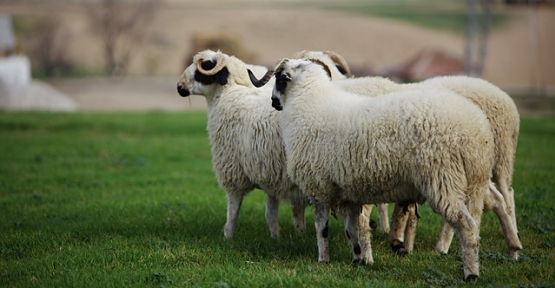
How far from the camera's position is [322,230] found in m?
8.46

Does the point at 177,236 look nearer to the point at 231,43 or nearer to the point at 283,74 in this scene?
the point at 283,74

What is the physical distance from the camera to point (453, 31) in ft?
265

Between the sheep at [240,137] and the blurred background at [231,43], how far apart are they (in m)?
26.8

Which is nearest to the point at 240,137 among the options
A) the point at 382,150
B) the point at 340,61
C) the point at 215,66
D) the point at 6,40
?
the point at 215,66

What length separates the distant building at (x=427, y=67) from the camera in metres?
44.8

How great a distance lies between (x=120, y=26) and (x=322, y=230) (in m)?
58.9

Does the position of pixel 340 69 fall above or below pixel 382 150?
above

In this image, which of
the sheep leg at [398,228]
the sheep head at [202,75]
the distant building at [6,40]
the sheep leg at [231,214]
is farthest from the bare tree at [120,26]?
the sheep leg at [398,228]

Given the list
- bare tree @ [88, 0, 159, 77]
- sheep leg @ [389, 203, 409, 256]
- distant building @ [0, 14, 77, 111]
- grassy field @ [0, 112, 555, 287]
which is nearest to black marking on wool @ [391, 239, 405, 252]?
sheep leg @ [389, 203, 409, 256]

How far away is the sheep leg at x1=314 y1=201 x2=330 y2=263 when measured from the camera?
332 inches

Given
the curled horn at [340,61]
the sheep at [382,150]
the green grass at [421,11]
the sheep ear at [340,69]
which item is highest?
the curled horn at [340,61]

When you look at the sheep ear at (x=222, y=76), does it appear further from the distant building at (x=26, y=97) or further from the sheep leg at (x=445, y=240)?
the distant building at (x=26, y=97)

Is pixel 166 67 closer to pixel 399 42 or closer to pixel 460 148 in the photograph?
pixel 399 42

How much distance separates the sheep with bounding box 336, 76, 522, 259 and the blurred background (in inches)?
1098
